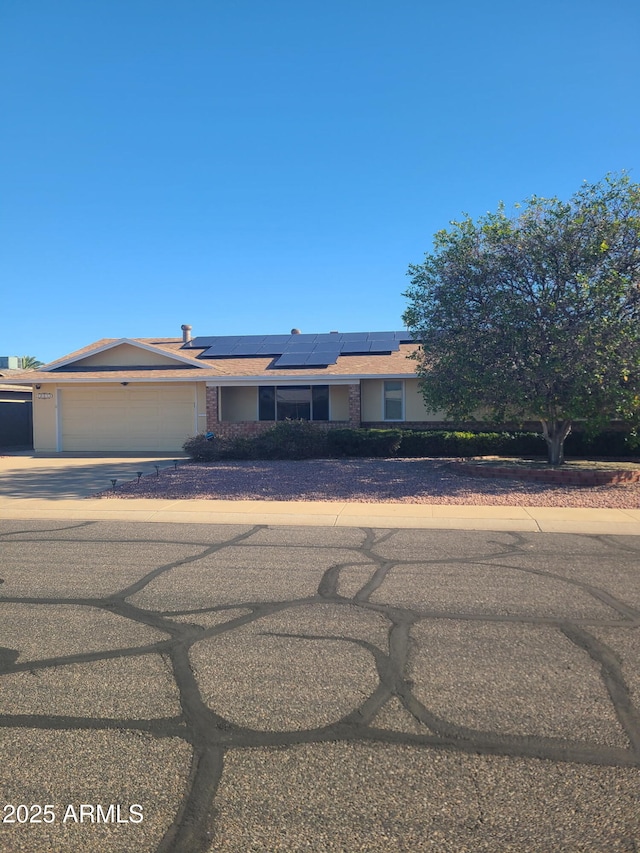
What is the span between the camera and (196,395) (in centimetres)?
2233

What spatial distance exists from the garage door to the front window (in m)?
6.53

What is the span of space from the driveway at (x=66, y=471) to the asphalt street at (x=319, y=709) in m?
7.00

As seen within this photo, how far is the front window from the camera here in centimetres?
2195

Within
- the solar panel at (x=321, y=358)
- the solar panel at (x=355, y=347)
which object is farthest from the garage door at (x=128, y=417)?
the solar panel at (x=355, y=347)

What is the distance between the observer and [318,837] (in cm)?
280

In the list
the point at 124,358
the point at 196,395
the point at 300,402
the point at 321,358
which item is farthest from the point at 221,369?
the point at 124,358

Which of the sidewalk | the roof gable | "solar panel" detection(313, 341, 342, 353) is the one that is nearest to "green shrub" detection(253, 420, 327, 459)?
the roof gable

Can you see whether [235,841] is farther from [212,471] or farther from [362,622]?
[212,471]

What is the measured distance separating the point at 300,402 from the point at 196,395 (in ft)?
11.7

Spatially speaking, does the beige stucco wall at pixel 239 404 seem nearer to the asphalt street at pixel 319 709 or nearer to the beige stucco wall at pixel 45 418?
the beige stucco wall at pixel 45 418

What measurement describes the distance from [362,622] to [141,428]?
18.5 meters

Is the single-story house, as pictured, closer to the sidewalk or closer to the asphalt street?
the sidewalk

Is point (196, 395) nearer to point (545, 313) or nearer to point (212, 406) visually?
point (212, 406)

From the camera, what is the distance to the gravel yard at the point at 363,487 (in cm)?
1227
